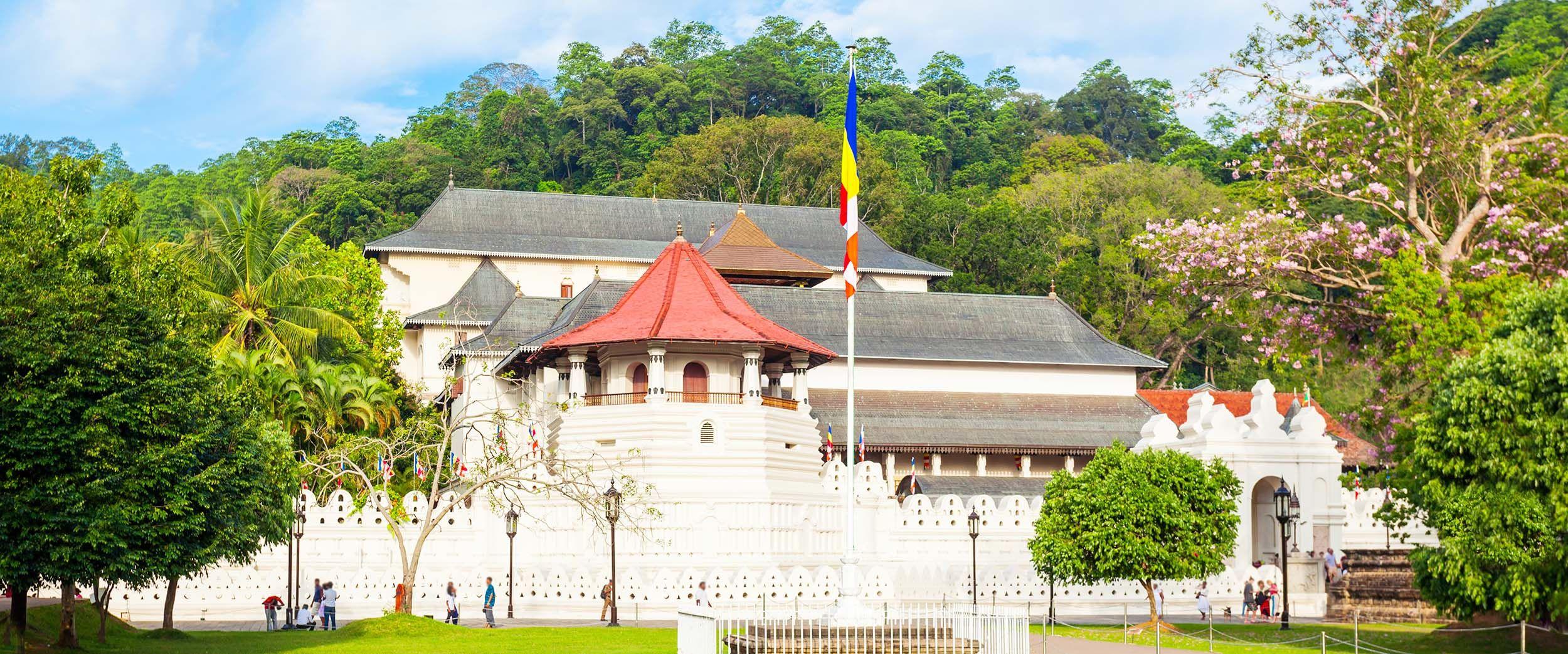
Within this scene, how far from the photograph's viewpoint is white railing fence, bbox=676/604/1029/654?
757 inches

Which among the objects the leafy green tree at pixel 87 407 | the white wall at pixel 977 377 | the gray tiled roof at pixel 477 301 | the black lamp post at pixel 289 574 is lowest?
the black lamp post at pixel 289 574

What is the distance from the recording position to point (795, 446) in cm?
3994

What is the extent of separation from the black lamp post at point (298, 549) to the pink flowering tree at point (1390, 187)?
57.1 ft

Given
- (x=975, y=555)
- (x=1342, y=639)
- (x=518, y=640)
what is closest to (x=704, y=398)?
(x=975, y=555)

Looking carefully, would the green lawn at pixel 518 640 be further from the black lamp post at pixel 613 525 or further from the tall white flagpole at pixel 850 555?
the tall white flagpole at pixel 850 555

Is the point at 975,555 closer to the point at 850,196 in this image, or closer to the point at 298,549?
the point at 298,549

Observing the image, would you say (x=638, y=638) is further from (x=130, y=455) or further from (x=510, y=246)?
(x=510, y=246)

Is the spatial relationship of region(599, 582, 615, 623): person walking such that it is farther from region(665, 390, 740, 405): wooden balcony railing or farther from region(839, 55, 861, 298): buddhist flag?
region(839, 55, 861, 298): buddhist flag

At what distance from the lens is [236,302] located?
50.2 metres

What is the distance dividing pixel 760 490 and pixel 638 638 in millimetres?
11896

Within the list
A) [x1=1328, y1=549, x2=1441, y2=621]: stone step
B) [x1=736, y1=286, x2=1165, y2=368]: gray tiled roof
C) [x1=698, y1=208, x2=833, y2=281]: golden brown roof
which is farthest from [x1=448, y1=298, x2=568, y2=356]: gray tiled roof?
[x1=1328, y1=549, x2=1441, y2=621]: stone step

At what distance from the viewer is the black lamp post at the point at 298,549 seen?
3181 cm

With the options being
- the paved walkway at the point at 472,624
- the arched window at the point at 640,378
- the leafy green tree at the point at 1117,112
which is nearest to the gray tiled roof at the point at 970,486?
the arched window at the point at 640,378

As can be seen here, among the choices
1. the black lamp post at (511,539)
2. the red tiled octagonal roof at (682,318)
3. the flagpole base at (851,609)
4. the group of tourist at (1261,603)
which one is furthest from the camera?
the red tiled octagonal roof at (682,318)
